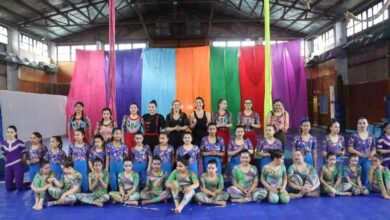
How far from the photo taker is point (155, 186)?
459cm

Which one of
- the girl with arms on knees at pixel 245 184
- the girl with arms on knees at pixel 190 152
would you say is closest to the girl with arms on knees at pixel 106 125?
the girl with arms on knees at pixel 190 152

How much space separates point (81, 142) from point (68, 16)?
12.9 meters

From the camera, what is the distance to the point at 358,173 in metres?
4.89

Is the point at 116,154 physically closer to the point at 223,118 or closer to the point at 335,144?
the point at 223,118

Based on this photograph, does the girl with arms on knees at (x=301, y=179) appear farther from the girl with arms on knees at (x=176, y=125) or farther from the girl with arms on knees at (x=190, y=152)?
the girl with arms on knees at (x=176, y=125)

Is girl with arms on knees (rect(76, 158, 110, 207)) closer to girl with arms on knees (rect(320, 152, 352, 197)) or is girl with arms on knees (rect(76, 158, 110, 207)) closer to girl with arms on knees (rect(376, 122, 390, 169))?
girl with arms on knees (rect(320, 152, 352, 197))

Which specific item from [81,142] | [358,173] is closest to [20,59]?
[81,142]

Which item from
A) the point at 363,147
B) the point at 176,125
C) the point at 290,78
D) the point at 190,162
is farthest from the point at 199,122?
the point at 363,147

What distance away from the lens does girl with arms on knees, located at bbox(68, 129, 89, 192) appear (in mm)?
4816

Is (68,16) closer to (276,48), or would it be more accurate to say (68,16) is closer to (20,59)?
(20,59)

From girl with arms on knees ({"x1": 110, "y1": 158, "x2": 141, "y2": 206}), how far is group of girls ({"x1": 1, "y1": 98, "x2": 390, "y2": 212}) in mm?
13

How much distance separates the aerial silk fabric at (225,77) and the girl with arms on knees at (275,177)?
2.18 meters

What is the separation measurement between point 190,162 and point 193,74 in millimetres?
2441

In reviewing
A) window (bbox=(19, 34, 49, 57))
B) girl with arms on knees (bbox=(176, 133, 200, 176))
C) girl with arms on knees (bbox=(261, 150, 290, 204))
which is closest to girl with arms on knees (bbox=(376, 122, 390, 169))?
girl with arms on knees (bbox=(261, 150, 290, 204))
